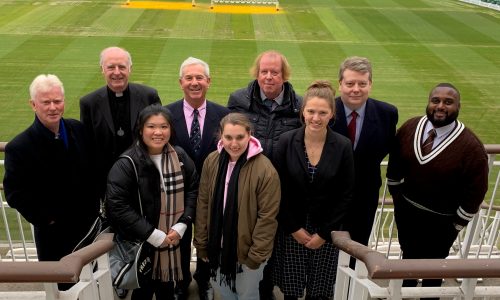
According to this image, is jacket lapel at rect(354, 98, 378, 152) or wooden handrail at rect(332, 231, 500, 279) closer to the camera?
wooden handrail at rect(332, 231, 500, 279)

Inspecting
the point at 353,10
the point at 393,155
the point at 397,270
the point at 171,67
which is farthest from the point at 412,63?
the point at 397,270

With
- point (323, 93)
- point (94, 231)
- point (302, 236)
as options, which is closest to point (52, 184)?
point (94, 231)

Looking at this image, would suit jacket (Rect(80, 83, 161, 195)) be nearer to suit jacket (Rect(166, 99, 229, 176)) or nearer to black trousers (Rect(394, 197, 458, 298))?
suit jacket (Rect(166, 99, 229, 176))

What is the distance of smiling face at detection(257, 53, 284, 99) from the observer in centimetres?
324

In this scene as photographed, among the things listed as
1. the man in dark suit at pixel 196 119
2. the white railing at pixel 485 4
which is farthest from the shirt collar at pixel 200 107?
the white railing at pixel 485 4

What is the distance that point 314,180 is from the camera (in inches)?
116

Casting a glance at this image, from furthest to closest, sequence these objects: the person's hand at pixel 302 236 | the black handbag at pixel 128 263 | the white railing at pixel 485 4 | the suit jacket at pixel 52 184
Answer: the white railing at pixel 485 4, the person's hand at pixel 302 236, the black handbag at pixel 128 263, the suit jacket at pixel 52 184

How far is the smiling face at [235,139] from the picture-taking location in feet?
9.48

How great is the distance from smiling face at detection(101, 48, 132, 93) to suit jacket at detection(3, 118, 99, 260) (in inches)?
18.4

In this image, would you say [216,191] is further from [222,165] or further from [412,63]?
[412,63]

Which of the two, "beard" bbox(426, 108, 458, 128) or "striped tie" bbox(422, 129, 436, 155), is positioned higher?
"beard" bbox(426, 108, 458, 128)

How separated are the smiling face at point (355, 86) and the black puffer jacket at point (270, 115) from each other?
1.22ft

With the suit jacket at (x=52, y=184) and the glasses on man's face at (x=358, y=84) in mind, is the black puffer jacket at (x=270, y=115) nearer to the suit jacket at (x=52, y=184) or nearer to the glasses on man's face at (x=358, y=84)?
the glasses on man's face at (x=358, y=84)

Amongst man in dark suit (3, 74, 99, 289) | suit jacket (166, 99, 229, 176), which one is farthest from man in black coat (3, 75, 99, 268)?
suit jacket (166, 99, 229, 176)
